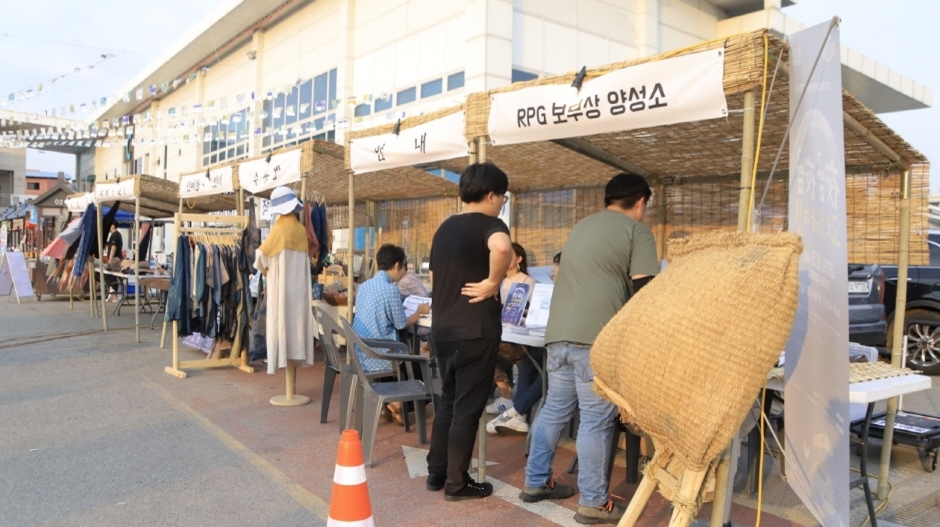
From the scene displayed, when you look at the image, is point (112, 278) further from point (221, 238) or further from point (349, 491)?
point (349, 491)

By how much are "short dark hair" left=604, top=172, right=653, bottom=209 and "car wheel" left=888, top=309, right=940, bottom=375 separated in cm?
685

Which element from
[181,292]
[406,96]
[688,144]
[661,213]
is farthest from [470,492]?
[406,96]

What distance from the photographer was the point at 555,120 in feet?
14.0

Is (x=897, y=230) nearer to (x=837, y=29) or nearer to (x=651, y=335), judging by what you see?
(x=837, y=29)

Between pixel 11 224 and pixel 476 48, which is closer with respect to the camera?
pixel 476 48

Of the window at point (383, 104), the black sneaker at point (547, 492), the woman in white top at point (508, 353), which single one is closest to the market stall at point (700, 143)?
the woman in white top at point (508, 353)

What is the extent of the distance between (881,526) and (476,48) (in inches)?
395

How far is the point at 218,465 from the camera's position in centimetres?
456

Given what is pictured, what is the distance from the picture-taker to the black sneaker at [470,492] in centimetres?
389

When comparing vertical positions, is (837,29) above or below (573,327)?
above

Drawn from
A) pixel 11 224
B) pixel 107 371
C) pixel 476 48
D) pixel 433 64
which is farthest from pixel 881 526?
pixel 11 224

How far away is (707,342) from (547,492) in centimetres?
220

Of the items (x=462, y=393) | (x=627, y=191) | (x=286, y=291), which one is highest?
(x=627, y=191)

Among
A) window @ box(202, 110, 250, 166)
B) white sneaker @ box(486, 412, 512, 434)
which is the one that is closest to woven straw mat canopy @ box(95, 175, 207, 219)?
window @ box(202, 110, 250, 166)
